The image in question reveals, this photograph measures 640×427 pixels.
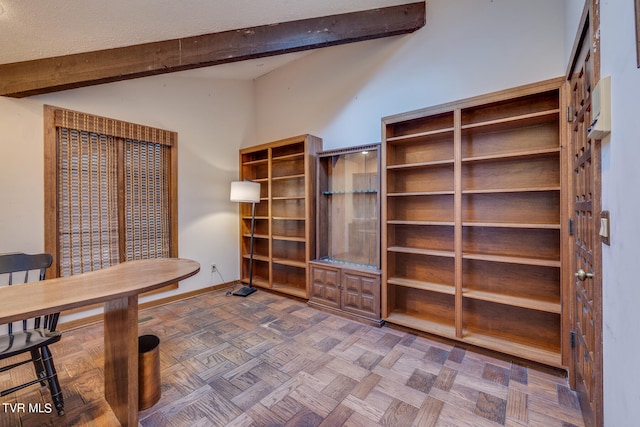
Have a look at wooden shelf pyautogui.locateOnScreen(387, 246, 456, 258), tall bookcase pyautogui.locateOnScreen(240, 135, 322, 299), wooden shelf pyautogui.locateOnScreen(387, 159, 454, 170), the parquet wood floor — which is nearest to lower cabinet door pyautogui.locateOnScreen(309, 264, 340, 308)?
tall bookcase pyautogui.locateOnScreen(240, 135, 322, 299)

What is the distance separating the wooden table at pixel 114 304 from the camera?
4.20 feet

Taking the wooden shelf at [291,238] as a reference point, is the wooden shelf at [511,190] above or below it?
above

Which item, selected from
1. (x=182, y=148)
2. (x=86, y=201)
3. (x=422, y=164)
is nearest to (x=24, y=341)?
(x=86, y=201)

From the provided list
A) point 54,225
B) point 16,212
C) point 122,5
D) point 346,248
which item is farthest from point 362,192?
point 16,212

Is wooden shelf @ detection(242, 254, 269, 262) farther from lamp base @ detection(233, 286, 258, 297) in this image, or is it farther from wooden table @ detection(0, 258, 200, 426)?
wooden table @ detection(0, 258, 200, 426)

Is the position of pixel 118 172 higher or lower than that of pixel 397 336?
higher

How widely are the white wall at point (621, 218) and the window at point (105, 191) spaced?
4.16 m

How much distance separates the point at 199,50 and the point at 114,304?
2.33m

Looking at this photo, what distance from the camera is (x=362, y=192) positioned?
3365mm

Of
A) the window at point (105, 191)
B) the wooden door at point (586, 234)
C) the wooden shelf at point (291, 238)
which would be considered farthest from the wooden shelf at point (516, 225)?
Answer: the window at point (105, 191)

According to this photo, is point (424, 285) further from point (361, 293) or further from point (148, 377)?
point (148, 377)

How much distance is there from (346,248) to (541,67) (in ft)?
8.47

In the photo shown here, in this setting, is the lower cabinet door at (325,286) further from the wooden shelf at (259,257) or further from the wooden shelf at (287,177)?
the wooden shelf at (287,177)

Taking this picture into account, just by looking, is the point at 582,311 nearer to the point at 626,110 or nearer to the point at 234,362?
the point at 626,110
